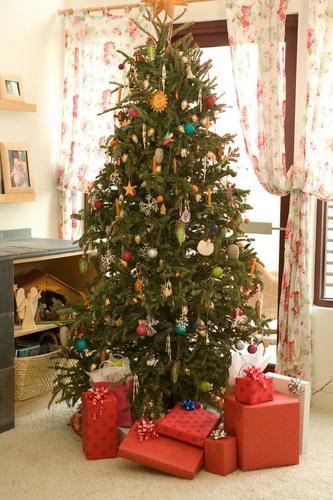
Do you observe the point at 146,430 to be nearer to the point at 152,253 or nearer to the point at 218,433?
the point at 218,433

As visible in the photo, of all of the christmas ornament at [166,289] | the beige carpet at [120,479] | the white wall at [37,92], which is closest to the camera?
the beige carpet at [120,479]

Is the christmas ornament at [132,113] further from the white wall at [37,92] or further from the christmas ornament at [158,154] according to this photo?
the white wall at [37,92]

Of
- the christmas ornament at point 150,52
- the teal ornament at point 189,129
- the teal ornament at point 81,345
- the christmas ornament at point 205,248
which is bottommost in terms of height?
the teal ornament at point 81,345

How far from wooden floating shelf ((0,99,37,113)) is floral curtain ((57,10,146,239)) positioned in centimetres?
40

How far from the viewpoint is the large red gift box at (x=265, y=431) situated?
3.00 m

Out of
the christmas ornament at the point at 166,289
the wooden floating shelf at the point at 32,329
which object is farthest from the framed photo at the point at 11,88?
the christmas ornament at the point at 166,289

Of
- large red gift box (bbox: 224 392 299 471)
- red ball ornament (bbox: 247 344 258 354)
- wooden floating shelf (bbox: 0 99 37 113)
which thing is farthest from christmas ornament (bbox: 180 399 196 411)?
wooden floating shelf (bbox: 0 99 37 113)

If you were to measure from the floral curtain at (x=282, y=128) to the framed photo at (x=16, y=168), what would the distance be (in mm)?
1311

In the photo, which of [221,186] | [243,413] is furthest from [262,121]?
[243,413]

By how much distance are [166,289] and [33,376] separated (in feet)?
3.09

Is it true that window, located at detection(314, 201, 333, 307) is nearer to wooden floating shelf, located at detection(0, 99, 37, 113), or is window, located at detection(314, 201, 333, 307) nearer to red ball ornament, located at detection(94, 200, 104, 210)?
red ball ornament, located at detection(94, 200, 104, 210)

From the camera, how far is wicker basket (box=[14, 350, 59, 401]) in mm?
3555

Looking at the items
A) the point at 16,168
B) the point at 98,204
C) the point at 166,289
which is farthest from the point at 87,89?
the point at 166,289

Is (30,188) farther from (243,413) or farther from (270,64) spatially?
(243,413)
